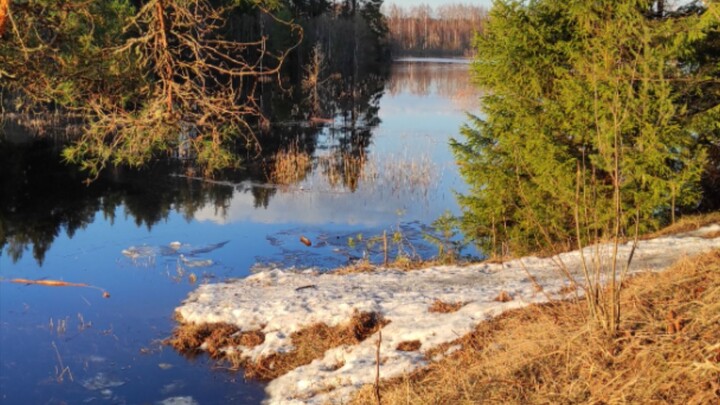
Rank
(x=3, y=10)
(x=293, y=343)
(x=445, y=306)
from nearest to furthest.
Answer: (x=3, y=10) < (x=445, y=306) < (x=293, y=343)

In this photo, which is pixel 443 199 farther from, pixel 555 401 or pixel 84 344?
pixel 555 401

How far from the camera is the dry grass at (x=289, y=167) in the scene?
22.7 m

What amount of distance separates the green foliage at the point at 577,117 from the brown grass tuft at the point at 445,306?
3.76 m

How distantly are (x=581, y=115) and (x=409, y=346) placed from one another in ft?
21.5

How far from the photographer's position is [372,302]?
30.0 feet

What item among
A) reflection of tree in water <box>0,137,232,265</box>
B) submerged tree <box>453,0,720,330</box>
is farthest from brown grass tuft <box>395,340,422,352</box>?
reflection of tree in water <box>0,137,232,265</box>

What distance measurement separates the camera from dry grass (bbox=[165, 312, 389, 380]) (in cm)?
845

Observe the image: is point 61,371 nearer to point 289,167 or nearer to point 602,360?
point 602,360

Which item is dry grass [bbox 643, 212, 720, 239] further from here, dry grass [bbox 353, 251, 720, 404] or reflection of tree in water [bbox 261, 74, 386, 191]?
reflection of tree in water [bbox 261, 74, 386, 191]

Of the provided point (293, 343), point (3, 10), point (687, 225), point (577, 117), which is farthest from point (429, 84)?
point (3, 10)

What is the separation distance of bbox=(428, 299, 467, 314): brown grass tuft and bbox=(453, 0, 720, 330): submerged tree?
10.1 ft

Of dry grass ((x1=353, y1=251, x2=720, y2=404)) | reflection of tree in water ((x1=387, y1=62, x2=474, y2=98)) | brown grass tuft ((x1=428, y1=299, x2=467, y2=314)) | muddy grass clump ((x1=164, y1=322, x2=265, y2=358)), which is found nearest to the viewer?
dry grass ((x1=353, y1=251, x2=720, y2=404))

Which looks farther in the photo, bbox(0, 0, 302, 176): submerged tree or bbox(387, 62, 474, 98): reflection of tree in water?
bbox(387, 62, 474, 98): reflection of tree in water

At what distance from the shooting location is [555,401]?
14.7ft
